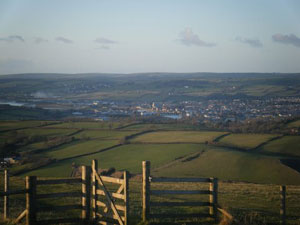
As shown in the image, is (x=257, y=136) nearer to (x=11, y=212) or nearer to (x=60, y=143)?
(x=60, y=143)

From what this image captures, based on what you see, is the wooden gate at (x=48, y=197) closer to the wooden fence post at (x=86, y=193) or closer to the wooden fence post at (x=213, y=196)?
the wooden fence post at (x=86, y=193)

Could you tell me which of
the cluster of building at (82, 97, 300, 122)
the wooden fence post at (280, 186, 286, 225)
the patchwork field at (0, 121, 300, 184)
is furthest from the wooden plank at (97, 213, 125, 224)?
the cluster of building at (82, 97, 300, 122)

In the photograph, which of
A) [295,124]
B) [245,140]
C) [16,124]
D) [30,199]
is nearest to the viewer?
[30,199]

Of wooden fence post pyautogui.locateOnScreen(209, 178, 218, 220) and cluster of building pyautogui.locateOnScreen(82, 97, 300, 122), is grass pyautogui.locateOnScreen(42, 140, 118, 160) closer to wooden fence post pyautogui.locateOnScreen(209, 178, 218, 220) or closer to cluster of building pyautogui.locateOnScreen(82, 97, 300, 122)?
wooden fence post pyautogui.locateOnScreen(209, 178, 218, 220)

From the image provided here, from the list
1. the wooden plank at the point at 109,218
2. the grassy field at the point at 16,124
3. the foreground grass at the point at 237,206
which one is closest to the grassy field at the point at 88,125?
the grassy field at the point at 16,124

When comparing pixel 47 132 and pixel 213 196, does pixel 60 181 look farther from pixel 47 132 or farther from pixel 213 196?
pixel 47 132

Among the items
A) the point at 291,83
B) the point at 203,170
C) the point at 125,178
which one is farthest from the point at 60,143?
the point at 291,83

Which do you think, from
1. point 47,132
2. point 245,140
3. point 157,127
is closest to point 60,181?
point 245,140
